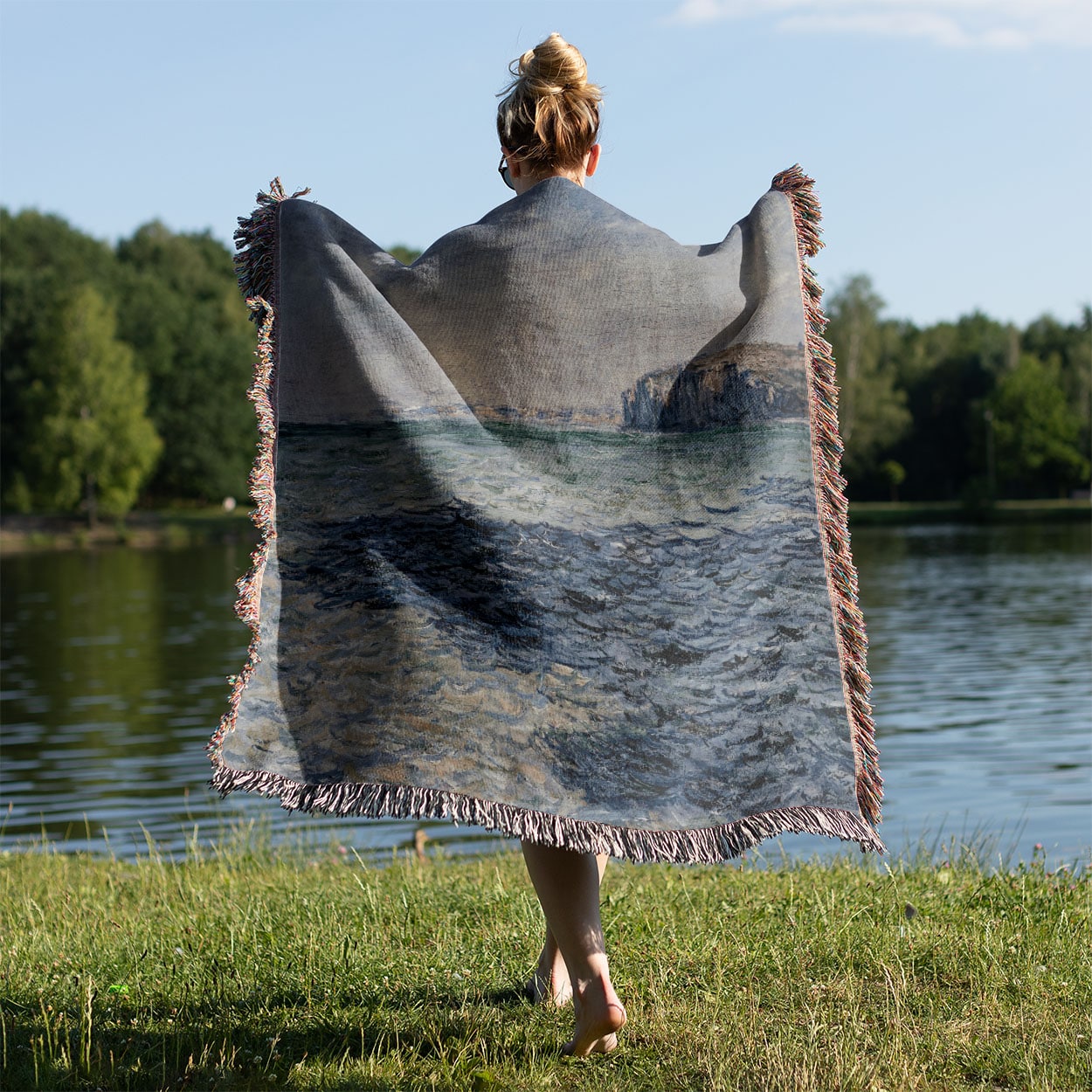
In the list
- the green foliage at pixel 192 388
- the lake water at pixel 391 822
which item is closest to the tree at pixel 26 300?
the green foliage at pixel 192 388

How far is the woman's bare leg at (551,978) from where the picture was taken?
3.07m

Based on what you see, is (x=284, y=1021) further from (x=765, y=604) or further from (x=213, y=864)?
(x=213, y=864)

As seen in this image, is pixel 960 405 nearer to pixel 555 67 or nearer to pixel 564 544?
pixel 555 67

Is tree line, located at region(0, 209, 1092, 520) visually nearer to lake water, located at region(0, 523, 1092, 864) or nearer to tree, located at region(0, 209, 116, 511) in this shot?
tree, located at region(0, 209, 116, 511)

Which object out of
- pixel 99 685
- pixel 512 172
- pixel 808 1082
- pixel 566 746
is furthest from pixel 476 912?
pixel 99 685

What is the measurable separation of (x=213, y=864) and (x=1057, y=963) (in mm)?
3799

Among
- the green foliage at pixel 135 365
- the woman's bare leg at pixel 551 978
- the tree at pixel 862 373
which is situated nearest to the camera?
the woman's bare leg at pixel 551 978

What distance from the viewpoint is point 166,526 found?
49094mm

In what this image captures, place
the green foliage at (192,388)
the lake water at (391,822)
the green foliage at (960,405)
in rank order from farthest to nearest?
the green foliage at (960,405), the green foliage at (192,388), the lake water at (391,822)

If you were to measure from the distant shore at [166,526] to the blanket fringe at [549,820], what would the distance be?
43.4 metres

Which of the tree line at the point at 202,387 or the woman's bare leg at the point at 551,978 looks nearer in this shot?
the woman's bare leg at the point at 551,978

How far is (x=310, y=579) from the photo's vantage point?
293cm

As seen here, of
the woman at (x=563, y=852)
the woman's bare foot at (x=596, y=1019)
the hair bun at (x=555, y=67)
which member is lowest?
the woman's bare foot at (x=596, y=1019)

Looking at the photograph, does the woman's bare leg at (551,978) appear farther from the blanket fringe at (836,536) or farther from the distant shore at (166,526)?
the distant shore at (166,526)
